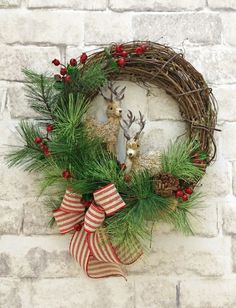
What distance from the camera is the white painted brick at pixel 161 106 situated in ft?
4.55

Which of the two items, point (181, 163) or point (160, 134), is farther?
point (160, 134)

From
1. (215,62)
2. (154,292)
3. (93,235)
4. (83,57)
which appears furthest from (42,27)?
(154,292)

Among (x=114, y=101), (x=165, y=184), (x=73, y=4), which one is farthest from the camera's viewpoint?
(x=73, y=4)

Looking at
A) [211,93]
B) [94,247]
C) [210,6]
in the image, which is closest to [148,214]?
[94,247]

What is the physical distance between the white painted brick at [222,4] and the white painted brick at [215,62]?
13 centimetres

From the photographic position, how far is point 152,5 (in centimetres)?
142

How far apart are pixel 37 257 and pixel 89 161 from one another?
1.15 feet

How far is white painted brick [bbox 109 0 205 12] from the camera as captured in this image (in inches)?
56.1

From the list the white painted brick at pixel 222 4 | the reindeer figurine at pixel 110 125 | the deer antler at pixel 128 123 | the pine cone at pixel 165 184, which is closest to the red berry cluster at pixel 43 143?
the reindeer figurine at pixel 110 125

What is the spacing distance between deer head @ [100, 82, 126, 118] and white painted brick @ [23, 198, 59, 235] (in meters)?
0.33

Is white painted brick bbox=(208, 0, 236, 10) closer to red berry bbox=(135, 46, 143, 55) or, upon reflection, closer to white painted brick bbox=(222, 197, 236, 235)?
red berry bbox=(135, 46, 143, 55)

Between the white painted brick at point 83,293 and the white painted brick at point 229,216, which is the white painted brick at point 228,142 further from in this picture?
the white painted brick at point 83,293

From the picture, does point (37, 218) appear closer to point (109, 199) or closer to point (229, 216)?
point (109, 199)

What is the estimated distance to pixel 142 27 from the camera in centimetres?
142
